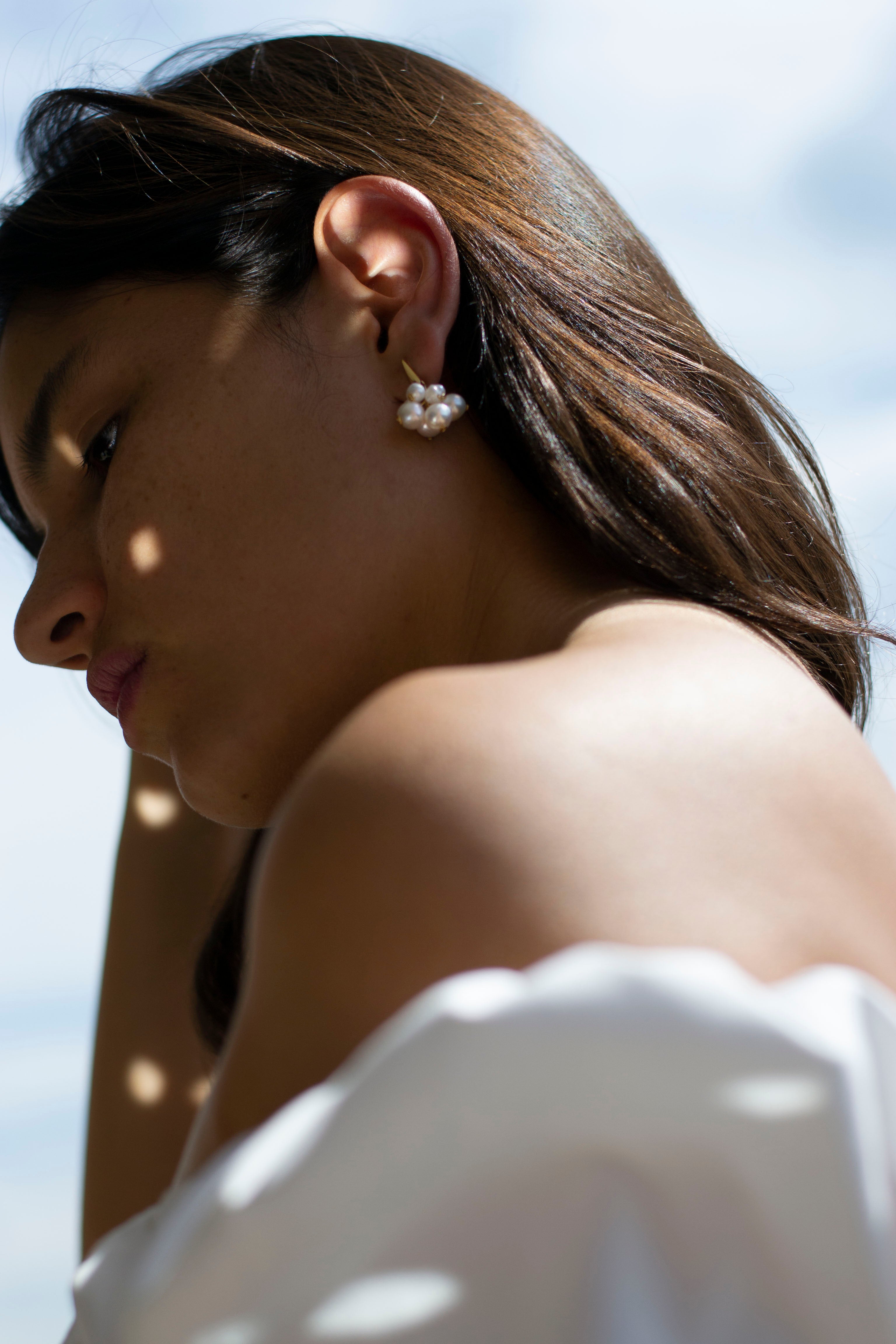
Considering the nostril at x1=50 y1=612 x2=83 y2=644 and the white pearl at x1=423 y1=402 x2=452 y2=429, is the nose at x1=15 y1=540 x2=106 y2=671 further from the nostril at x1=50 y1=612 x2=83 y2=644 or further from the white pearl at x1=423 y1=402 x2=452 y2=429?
the white pearl at x1=423 y1=402 x2=452 y2=429

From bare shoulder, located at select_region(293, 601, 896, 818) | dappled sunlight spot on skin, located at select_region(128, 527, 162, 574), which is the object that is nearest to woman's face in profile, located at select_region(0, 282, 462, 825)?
dappled sunlight spot on skin, located at select_region(128, 527, 162, 574)

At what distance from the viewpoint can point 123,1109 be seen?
1.36 meters

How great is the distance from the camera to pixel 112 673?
3.26 ft

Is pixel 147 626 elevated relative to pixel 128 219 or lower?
lower

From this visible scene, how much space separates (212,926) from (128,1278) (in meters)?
0.91

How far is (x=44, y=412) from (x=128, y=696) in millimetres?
272

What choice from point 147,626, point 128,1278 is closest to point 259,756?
point 147,626

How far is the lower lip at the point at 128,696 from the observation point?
38.1 inches

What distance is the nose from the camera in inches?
39.4

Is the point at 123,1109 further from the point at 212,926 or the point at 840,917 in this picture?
the point at 840,917

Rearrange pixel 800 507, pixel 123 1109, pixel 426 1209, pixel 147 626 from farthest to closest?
pixel 123 1109
pixel 800 507
pixel 147 626
pixel 426 1209

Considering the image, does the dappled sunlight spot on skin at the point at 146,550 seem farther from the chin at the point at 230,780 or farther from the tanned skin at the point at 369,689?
the chin at the point at 230,780

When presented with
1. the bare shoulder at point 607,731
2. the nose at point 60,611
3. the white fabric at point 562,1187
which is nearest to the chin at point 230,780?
the nose at point 60,611

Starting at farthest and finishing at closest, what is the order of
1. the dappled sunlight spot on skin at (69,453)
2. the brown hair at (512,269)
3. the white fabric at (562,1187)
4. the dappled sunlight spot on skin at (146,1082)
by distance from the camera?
the dappled sunlight spot on skin at (146,1082), the dappled sunlight spot on skin at (69,453), the brown hair at (512,269), the white fabric at (562,1187)
